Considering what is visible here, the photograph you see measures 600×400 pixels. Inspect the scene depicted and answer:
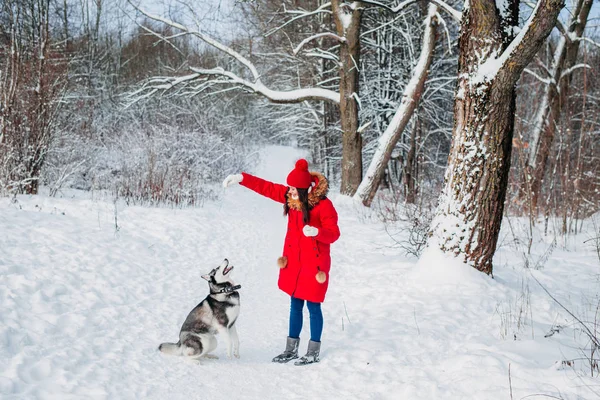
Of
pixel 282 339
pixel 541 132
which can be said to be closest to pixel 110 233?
pixel 282 339

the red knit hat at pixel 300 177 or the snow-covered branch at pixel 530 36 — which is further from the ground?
the snow-covered branch at pixel 530 36

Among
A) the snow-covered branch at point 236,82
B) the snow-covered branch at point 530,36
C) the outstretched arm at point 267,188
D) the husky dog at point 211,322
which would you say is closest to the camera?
the husky dog at point 211,322

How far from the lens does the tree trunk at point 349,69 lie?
37.4 ft

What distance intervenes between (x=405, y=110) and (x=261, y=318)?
7.21 metres

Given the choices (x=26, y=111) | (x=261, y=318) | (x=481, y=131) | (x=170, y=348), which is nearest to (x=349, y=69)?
(x=481, y=131)

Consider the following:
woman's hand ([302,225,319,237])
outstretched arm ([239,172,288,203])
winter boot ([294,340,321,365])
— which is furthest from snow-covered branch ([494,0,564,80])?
winter boot ([294,340,321,365])

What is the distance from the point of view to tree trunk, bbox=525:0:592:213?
11086 millimetres

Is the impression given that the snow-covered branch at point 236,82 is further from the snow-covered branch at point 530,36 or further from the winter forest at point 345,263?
the snow-covered branch at point 530,36

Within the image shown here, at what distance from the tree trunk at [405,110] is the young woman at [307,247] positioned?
24.4 ft

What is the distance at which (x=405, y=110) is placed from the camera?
35.1ft

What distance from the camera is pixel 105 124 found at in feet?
59.1

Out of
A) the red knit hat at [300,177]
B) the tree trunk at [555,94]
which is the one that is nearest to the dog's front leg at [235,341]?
the red knit hat at [300,177]

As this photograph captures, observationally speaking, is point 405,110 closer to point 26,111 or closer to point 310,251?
point 310,251

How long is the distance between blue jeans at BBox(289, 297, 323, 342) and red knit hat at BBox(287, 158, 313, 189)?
1.07 meters
